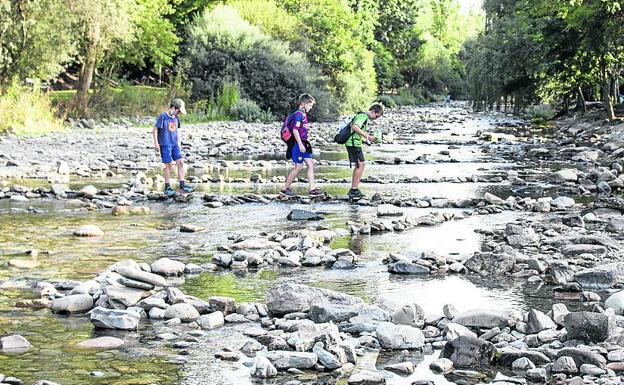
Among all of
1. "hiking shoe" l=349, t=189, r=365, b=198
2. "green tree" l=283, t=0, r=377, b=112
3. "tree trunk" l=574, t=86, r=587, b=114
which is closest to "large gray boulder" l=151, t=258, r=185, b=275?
"hiking shoe" l=349, t=189, r=365, b=198

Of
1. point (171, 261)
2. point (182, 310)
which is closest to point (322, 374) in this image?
point (182, 310)

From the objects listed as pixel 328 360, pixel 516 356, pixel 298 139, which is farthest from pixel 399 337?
pixel 298 139

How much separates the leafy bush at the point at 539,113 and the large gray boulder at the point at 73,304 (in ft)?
166

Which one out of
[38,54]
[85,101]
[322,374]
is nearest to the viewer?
[322,374]

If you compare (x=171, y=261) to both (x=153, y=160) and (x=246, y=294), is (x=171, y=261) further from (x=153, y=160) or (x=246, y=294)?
(x=153, y=160)

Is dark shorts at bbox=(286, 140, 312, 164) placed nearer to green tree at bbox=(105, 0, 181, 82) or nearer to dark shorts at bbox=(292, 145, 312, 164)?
dark shorts at bbox=(292, 145, 312, 164)

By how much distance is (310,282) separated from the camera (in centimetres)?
880

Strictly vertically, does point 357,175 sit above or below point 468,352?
above

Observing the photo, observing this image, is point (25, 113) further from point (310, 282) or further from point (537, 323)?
point (537, 323)

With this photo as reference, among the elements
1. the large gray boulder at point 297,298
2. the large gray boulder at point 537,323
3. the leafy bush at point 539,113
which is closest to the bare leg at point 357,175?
the large gray boulder at point 297,298

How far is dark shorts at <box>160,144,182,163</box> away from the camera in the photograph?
16.2 metres

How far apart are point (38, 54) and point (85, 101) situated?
8.09 m

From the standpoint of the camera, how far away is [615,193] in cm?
1706

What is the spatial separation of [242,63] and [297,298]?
39.8 metres
